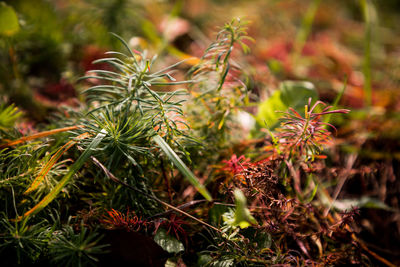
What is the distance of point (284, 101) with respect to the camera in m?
1.19

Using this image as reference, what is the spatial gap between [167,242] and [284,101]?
767mm

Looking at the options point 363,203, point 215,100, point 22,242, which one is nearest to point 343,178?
point 363,203

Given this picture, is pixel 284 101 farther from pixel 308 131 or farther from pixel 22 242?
pixel 22 242

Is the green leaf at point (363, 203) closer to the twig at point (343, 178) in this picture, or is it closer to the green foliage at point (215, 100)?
the twig at point (343, 178)

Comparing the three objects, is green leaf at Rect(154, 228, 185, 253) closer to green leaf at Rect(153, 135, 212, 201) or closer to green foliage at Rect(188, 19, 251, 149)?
green leaf at Rect(153, 135, 212, 201)

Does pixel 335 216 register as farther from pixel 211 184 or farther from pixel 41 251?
pixel 41 251

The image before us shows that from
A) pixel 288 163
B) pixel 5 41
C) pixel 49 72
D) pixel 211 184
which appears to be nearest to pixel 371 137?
pixel 288 163

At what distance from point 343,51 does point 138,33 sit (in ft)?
5.33

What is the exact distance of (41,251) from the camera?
2.43 feet

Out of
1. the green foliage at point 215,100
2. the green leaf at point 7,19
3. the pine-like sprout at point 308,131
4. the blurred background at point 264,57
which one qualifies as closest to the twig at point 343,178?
the blurred background at point 264,57

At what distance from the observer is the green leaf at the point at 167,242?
31.3 inches

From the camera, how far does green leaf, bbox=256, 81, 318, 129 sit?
1.16 m

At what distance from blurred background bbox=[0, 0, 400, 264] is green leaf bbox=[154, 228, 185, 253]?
0.61m

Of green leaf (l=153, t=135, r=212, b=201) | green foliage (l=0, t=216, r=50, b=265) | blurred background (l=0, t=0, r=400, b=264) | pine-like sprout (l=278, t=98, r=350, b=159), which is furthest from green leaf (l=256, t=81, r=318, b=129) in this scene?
green foliage (l=0, t=216, r=50, b=265)
